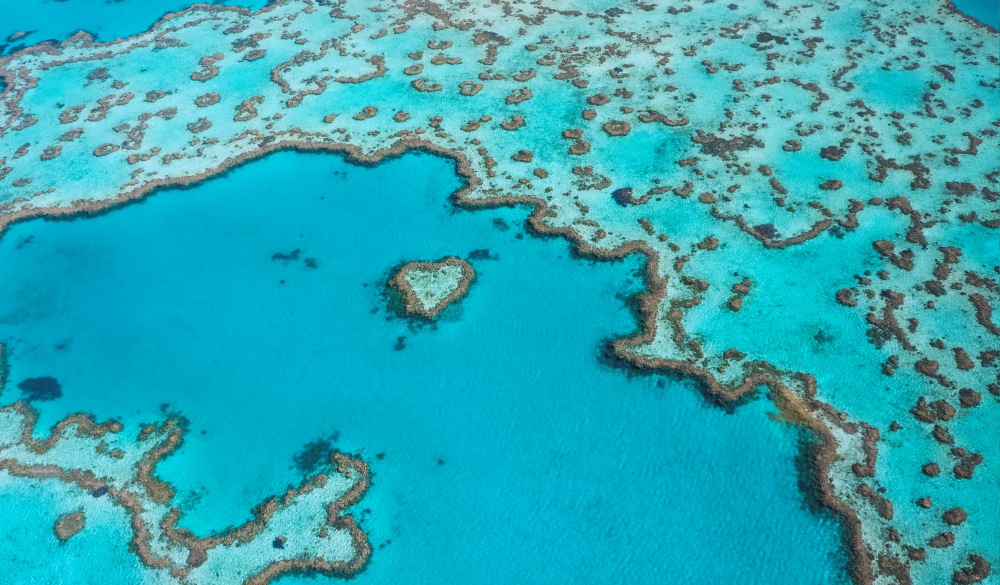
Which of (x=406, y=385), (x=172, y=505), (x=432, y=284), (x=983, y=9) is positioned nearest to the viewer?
(x=172, y=505)

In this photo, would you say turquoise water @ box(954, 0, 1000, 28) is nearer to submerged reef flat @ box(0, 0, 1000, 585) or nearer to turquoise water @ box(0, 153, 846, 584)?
submerged reef flat @ box(0, 0, 1000, 585)

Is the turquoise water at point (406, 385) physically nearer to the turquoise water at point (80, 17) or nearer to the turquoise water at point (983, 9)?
the turquoise water at point (80, 17)

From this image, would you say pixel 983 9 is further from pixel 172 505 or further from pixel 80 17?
pixel 80 17

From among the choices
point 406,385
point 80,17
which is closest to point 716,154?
point 406,385

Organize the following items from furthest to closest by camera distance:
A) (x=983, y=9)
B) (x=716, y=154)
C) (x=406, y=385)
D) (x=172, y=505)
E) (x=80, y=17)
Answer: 1. (x=80, y=17)
2. (x=983, y=9)
3. (x=716, y=154)
4. (x=406, y=385)
5. (x=172, y=505)

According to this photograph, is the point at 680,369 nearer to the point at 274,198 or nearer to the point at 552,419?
the point at 552,419

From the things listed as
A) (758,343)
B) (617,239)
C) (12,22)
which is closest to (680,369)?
(758,343)
